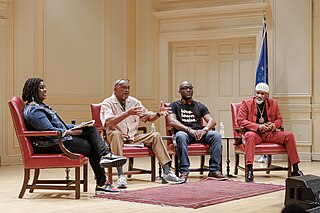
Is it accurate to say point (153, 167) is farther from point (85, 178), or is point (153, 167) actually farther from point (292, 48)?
point (292, 48)

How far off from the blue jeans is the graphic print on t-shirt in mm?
229

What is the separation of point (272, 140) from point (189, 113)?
95 cm

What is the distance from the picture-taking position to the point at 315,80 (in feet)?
28.1

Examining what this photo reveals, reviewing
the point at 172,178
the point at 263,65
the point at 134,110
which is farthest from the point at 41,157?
the point at 263,65

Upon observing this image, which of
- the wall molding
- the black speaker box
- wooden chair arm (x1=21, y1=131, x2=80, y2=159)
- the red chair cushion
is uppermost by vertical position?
the wall molding

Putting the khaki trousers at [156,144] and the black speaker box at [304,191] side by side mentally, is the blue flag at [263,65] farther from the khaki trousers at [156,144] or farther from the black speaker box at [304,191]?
the black speaker box at [304,191]

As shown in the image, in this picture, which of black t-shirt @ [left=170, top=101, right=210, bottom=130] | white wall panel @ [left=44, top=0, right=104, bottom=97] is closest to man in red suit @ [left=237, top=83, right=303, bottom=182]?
black t-shirt @ [left=170, top=101, right=210, bottom=130]

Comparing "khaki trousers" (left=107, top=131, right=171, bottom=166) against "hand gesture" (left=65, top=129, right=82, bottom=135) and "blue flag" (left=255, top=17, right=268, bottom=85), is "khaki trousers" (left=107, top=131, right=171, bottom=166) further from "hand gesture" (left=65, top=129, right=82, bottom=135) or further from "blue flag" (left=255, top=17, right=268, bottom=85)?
"blue flag" (left=255, top=17, right=268, bottom=85)

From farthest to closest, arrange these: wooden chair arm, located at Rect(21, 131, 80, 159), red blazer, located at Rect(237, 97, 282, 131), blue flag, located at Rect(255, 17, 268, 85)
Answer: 1. blue flag, located at Rect(255, 17, 268, 85)
2. red blazer, located at Rect(237, 97, 282, 131)
3. wooden chair arm, located at Rect(21, 131, 80, 159)

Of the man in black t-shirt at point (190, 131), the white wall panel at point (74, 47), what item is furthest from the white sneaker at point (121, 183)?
the white wall panel at point (74, 47)

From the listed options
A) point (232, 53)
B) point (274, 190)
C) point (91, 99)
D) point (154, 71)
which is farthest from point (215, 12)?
point (274, 190)

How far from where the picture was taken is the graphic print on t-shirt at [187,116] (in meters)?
6.52

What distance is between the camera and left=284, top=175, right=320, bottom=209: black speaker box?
3775 millimetres

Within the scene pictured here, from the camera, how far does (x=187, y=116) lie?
6531mm
